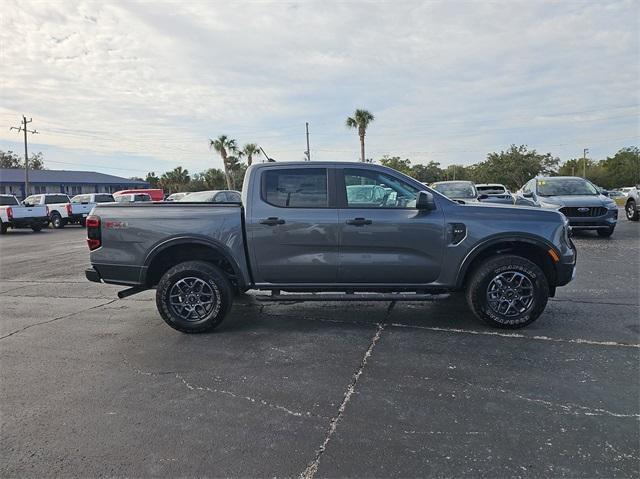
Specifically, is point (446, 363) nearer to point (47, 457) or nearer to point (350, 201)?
point (350, 201)

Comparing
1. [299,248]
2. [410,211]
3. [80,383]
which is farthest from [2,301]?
[410,211]

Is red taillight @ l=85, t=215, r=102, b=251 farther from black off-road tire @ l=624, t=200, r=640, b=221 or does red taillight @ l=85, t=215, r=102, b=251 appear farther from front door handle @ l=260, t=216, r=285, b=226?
black off-road tire @ l=624, t=200, r=640, b=221

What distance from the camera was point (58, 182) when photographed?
53250mm

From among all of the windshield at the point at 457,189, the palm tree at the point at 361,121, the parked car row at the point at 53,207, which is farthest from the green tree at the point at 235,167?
the windshield at the point at 457,189

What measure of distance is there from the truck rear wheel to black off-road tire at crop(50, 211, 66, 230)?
22321 mm

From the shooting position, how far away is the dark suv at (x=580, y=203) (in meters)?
11.4

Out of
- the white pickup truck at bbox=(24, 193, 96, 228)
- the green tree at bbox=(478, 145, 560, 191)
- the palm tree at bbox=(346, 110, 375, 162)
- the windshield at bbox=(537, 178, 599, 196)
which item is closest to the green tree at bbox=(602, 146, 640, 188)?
the green tree at bbox=(478, 145, 560, 191)

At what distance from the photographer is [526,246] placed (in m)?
4.95

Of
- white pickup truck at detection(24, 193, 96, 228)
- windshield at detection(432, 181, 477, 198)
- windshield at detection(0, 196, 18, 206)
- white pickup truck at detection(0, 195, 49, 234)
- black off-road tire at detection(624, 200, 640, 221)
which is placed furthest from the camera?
white pickup truck at detection(24, 193, 96, 228)

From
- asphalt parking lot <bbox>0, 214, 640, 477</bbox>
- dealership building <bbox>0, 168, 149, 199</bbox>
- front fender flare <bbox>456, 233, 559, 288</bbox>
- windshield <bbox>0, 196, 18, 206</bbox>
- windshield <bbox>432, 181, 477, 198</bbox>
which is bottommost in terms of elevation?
asphalt parking lot <bbox>0, 214, 640, 477</bbox>

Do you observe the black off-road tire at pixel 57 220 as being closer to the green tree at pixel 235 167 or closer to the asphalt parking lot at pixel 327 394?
the asphalt parking lot at pixel 327 394

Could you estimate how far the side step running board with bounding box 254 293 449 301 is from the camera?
15.9 feet

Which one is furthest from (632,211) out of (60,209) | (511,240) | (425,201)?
(60,209)

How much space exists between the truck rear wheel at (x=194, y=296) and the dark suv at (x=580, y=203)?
8.67 meters
